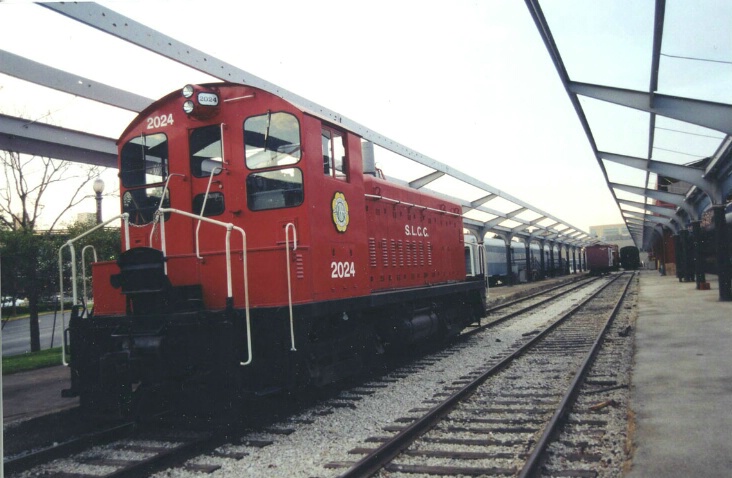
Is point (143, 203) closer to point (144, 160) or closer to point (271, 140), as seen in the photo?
point (144, 160)

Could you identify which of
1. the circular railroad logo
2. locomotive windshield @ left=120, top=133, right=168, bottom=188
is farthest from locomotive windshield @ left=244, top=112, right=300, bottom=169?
locomotive windshield @ left=120, top=133, right=168, bottom=188

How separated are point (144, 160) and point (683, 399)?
6.46 m

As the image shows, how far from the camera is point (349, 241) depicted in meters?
7.02

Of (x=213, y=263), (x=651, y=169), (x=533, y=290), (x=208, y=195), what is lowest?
(x=533, y=290)

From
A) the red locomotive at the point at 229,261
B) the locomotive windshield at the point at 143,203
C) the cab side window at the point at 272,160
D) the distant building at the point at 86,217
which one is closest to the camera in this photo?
the red locomotive at the point at 229,261

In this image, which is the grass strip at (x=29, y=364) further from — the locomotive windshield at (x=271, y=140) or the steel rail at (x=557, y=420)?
the steel rail at (x=557, y=420)

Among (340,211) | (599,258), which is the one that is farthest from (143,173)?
(599,258)

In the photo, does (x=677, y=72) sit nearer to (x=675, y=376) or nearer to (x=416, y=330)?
(x=675, y=376)

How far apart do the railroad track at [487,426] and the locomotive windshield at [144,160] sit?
3.92m

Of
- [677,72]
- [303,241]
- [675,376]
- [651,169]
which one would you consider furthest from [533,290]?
[303,241]

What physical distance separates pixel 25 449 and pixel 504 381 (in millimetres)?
5577

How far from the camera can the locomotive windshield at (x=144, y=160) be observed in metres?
6.66

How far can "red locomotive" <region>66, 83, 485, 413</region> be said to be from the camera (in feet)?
17.7

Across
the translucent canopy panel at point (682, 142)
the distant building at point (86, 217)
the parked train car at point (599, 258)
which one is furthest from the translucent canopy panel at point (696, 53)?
the parked train car at point (599, 258)
